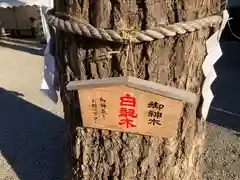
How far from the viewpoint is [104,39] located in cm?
137

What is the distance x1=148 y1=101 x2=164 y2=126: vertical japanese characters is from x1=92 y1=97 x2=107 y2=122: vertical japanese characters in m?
0.17

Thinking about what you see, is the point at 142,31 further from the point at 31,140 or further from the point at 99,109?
the point at 31,140

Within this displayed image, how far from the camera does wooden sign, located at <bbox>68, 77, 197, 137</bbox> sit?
54.1 inches

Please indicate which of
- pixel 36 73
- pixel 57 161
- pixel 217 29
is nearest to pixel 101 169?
pixel 217 29

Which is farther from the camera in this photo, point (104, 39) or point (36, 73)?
point (36, 73)

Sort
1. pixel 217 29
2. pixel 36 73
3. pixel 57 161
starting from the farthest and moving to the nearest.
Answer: pixel 36 73 < pixel 57 161 < pixel 217 29

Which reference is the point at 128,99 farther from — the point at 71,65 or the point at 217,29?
the point at 217,29

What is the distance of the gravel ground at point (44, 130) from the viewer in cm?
299

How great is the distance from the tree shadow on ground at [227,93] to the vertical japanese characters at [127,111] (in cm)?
224

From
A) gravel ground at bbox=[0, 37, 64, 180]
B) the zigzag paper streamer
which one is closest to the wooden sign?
the zigzag paper streamer

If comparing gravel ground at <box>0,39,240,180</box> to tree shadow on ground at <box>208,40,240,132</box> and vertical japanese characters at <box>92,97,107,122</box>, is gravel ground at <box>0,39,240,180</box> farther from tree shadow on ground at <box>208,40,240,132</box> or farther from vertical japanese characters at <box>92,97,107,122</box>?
vertical japanese characters at <box>92,97,107,122</box>

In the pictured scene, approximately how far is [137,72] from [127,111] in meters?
0.15

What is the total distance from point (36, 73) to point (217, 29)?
158 inches

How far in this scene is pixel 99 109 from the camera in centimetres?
145
